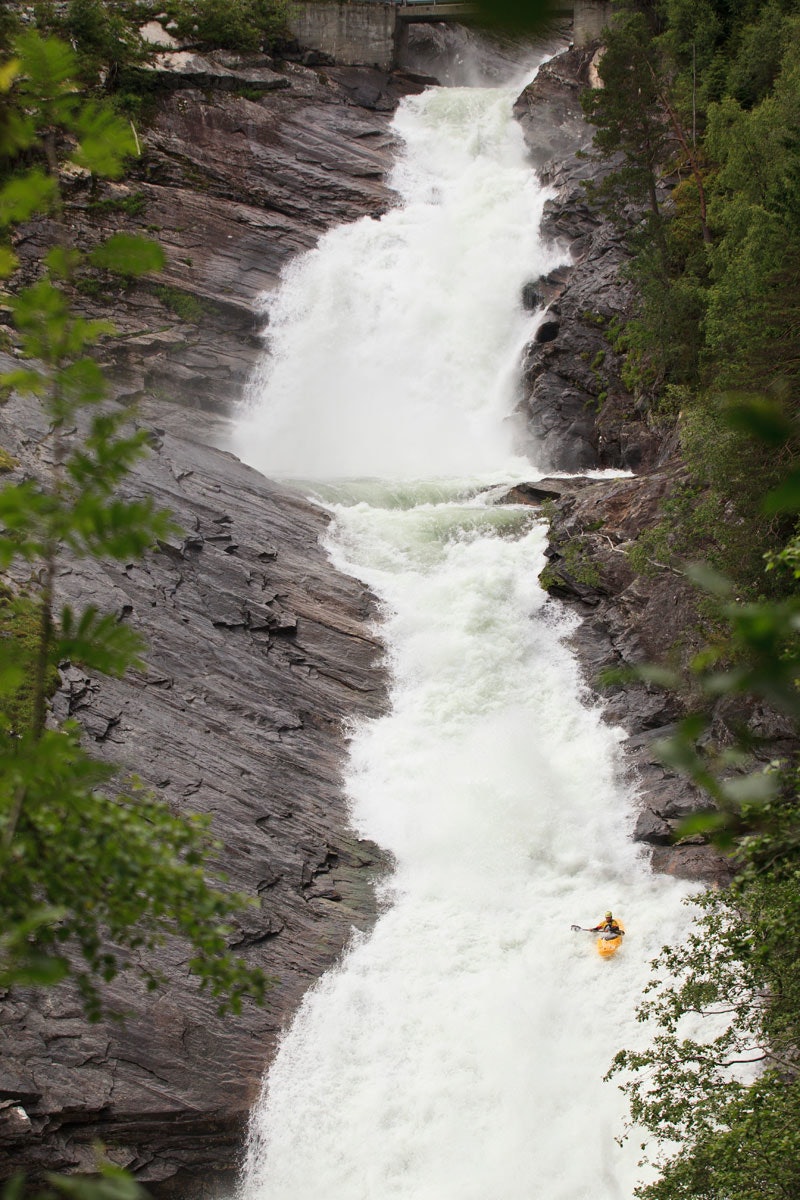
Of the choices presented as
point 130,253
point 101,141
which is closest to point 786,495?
point 130,253

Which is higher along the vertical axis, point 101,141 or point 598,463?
point 101,141

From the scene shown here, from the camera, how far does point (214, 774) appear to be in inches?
668

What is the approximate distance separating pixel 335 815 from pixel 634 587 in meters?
8.16

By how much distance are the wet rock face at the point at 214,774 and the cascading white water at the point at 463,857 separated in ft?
2.14

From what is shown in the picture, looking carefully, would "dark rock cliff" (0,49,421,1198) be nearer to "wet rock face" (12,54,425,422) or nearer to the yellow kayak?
"wet rock face" (12,54,425,422)

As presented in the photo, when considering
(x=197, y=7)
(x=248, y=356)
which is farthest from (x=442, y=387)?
(x=197, y=7)

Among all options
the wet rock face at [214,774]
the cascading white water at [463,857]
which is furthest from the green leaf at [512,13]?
the cascading white water at [463,857]

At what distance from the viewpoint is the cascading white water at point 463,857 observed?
13023mm

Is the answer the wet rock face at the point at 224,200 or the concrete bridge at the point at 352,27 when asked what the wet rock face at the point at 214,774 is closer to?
the wet rock face at the point at 224,200

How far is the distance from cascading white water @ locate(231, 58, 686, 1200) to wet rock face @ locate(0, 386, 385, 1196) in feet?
2.14

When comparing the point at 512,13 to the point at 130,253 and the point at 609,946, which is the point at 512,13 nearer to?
the point at 130,253

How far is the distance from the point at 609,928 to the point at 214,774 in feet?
23.4

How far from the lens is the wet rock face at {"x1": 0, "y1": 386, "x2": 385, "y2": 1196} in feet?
42.0

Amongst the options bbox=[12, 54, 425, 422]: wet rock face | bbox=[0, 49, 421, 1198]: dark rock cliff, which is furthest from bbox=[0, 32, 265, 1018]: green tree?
bbox=[12, 54, 425, 422]: wet rock face
